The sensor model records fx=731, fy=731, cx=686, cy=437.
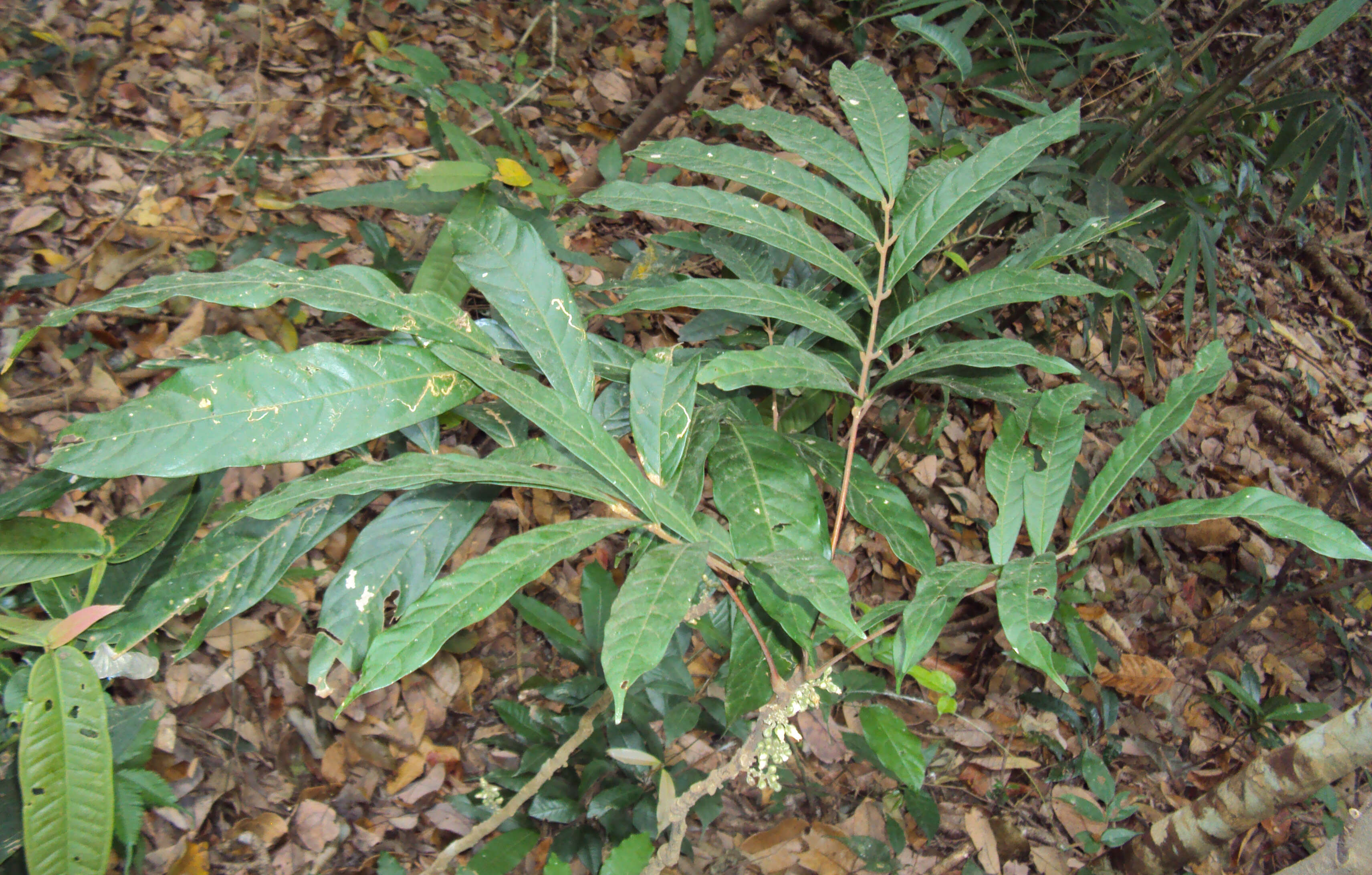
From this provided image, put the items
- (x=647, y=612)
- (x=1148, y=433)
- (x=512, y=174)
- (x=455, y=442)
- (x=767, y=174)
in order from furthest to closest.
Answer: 1. (x=455, y=442)
2. (x=512, y=174)
3. (x=767, y=174)
4. (x=1148, y=433)
5. (x=647, y=612)

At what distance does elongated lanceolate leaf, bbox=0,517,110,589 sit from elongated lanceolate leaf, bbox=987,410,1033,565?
926 mm

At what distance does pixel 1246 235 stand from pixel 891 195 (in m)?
3.40

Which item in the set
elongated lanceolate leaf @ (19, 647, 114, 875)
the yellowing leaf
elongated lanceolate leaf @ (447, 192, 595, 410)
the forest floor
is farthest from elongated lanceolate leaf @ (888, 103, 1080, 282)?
the forest floor

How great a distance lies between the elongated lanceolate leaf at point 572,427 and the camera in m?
0.60

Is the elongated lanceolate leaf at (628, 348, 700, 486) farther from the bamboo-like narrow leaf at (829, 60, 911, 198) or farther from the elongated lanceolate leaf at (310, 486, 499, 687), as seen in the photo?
the bamboo-like narrow leaf at (829, 60, 911, 198)

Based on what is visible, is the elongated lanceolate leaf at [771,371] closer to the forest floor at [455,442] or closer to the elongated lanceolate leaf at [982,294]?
the elongated lanceolate leaf at [982,294]

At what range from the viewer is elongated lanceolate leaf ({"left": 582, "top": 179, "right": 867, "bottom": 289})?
2.72 ft

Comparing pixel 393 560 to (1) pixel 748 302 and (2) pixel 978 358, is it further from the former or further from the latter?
(2) pixel 978 358

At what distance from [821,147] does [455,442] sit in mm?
1348

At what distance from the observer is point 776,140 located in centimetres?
89

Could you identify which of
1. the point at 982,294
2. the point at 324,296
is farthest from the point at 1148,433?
the point at 324,296

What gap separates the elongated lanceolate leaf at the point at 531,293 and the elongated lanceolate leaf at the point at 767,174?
0.74 feet

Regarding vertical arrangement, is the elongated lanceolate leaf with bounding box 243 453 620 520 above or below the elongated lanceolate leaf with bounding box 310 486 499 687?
above

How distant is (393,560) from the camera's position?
71 cm
